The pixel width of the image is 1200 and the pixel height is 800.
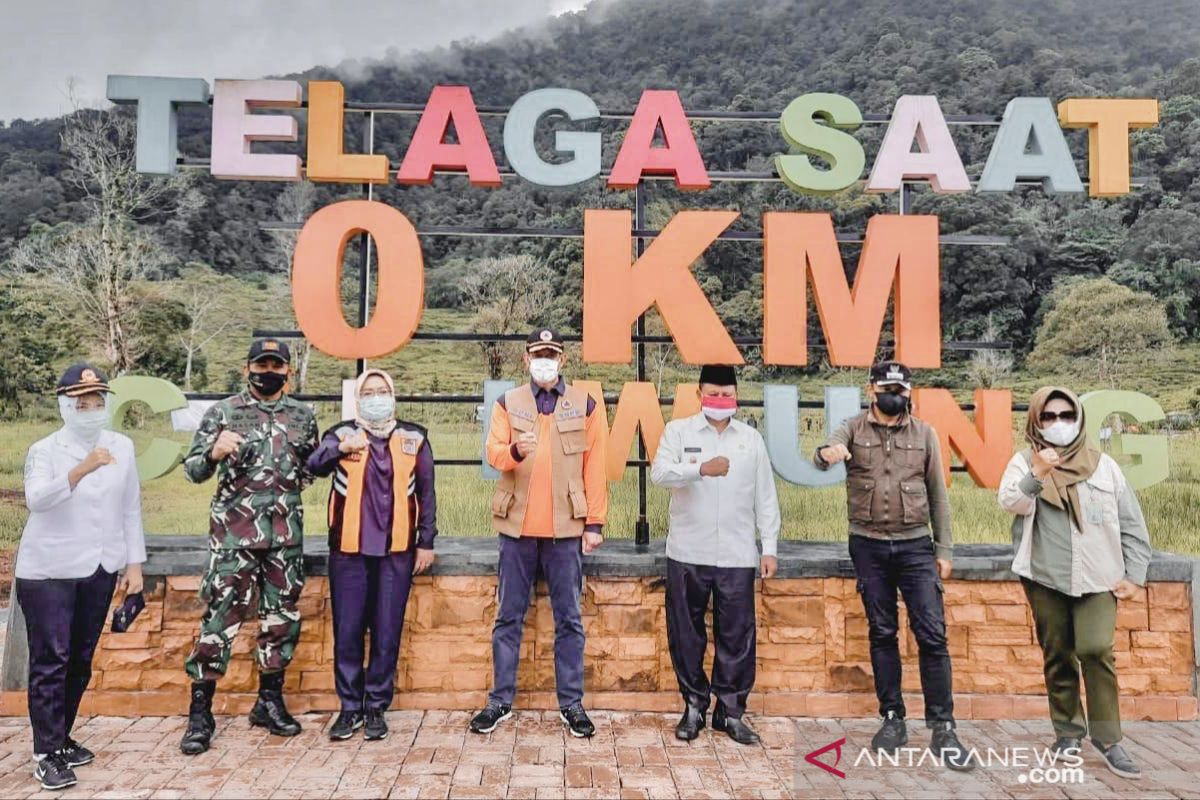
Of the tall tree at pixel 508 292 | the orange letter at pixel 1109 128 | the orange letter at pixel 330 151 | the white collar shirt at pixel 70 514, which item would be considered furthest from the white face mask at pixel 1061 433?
the tall tree at pixel 508 292

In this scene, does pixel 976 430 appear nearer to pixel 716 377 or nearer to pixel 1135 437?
pixel 1135 437

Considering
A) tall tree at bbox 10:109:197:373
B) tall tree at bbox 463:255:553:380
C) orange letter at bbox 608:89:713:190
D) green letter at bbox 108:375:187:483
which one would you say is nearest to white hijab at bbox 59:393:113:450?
green letter at bbox 108:375:187:483

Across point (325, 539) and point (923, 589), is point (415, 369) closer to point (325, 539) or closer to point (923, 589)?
point (325, 539)

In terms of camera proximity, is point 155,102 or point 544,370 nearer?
point 544,370

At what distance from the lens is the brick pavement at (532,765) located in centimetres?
283

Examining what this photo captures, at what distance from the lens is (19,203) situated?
17875 mm

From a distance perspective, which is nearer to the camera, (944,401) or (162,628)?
(162,628)

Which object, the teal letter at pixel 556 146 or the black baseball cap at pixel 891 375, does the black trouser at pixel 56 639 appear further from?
the black baseball cap at pixel 891 375

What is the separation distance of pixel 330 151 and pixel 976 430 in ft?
14.7

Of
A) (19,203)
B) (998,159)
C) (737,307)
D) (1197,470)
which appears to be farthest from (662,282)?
(19,203)

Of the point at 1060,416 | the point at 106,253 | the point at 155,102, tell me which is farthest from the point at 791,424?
the point at 106,253

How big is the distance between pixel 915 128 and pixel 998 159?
22.4 inches

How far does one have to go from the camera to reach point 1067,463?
124 inches

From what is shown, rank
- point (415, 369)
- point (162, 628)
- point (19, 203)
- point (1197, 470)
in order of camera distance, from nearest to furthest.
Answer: point (162, 628)
point (1197, 470)
point (415, 369)
point (19, 203)
